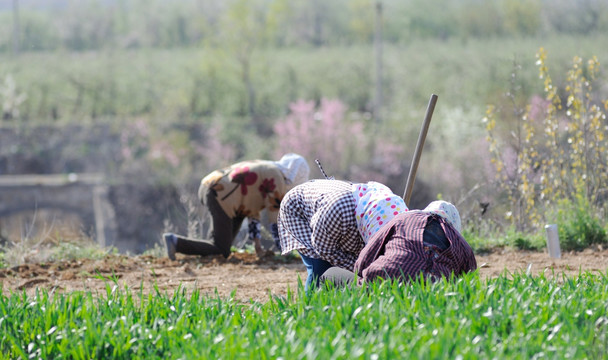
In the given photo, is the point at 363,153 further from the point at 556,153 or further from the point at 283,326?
the point at 283,326

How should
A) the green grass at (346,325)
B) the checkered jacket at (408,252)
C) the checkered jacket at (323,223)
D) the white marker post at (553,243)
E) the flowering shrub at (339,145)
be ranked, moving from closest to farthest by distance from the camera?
the green grass at (346,325), the checkered jacket at (408,252), the checkered jacket at (323,223), the white marker post at (553,243), the flowering shrub at (339,145)

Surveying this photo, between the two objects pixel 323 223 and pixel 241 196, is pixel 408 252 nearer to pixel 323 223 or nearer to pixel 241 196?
pixel 323 223

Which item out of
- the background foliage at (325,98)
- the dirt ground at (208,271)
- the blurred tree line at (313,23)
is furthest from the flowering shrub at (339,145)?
the dirt ground at (208,271)

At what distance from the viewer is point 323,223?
4543 mm

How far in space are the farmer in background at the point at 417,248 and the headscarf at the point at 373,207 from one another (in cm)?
23

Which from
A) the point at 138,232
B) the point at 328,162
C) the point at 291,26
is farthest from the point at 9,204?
the point at 291,26

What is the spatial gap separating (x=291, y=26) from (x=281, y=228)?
52.8 meters

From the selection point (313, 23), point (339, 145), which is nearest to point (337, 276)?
point (339, 145)

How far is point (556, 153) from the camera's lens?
8.20 m

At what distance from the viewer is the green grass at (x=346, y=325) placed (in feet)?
9.68

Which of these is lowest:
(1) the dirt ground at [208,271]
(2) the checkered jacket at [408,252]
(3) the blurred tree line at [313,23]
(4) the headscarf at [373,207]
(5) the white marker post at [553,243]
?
(1) the dirt ground at [208,271]

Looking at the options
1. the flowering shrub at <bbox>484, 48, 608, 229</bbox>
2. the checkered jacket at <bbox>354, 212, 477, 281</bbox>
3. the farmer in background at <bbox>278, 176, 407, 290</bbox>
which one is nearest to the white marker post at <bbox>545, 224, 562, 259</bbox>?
the flowering shrub at <bbox>484, 48, 608, 229</bbox>

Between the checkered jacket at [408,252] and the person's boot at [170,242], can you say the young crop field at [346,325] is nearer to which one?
the checkered jacket at [408,252]

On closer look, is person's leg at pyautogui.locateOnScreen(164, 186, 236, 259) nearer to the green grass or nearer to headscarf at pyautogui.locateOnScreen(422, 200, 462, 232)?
the green grass
